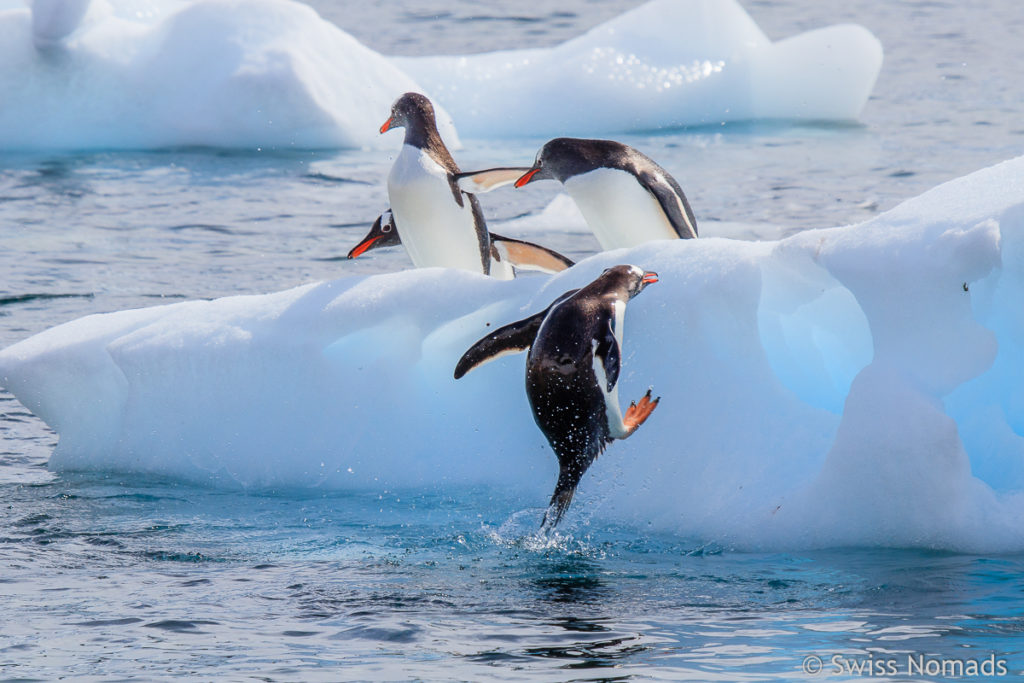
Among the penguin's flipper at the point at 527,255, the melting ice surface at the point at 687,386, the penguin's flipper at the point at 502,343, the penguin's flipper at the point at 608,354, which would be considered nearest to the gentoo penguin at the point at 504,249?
the penguin's flipper at the point at 527,255

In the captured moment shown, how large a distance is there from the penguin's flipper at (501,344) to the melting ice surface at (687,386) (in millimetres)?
241

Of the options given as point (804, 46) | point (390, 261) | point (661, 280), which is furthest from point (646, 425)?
point (804, 46)

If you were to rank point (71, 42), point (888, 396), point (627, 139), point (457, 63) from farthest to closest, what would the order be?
point (457, 63), point (627, 139), point (71, 42), point (888, 396)

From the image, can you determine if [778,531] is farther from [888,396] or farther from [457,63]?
[457,63]

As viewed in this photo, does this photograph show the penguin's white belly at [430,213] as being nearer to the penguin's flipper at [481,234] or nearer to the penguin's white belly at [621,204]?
the penguin's flipper at [481,234]

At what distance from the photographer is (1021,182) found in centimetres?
445

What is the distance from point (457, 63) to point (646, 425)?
32.1 ft

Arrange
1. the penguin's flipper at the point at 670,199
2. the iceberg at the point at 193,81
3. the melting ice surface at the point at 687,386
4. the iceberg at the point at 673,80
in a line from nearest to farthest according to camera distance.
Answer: the melting ice surface at the point at 687,386 < the penguin's flipper at the point at 670,199 < the iceberg at the point at 193,81 < the iceberg at the point at 673,80

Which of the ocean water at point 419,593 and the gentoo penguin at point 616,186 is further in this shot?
the gentoo penguin at point 616,186

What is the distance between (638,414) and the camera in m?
4.32

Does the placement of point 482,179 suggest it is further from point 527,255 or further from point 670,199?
point 670,199

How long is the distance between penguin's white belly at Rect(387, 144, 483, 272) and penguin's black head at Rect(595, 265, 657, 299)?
1569mm

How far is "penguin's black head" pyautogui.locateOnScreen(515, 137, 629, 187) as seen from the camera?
5.91 metres

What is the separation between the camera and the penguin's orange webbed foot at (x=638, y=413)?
4293mm
